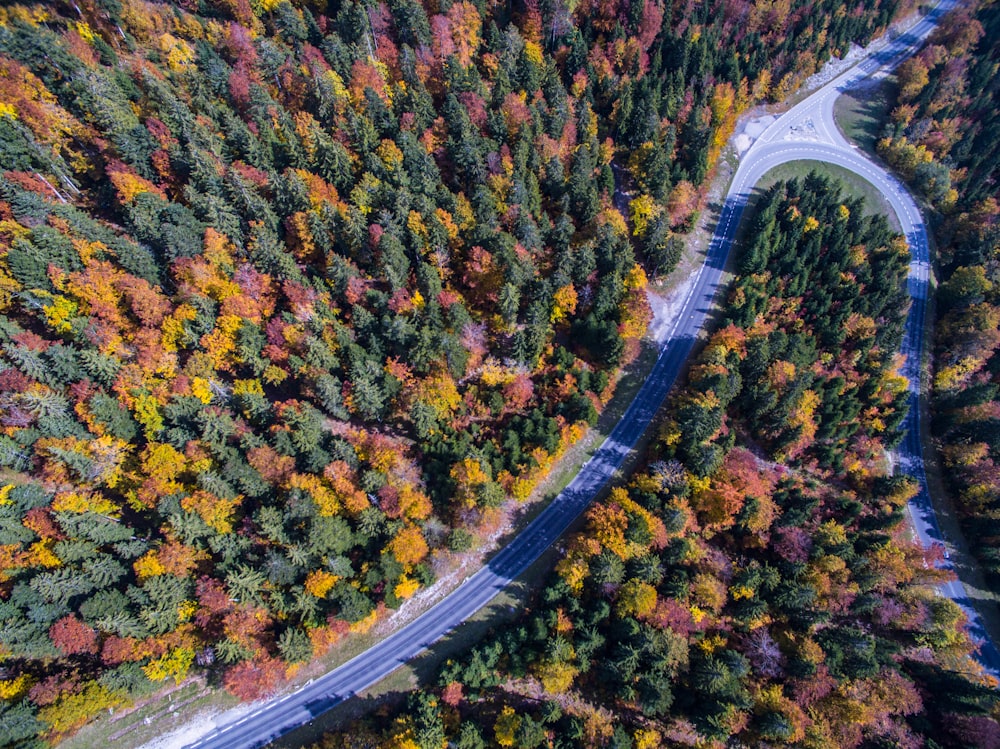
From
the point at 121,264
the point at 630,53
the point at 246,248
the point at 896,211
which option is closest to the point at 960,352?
the point at 896,211

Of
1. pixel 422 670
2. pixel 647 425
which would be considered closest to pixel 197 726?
pixel 422 670

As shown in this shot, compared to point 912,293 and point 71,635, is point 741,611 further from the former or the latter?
point 71,635

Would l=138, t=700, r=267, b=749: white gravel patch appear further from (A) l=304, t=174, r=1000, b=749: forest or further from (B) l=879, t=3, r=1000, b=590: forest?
(B) l=879, t=3, r=1000, b=590: forest

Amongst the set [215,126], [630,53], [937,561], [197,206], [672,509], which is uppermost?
[630,53]

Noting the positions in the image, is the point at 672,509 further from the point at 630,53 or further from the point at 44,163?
the point at 44,163

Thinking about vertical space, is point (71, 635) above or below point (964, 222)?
below
